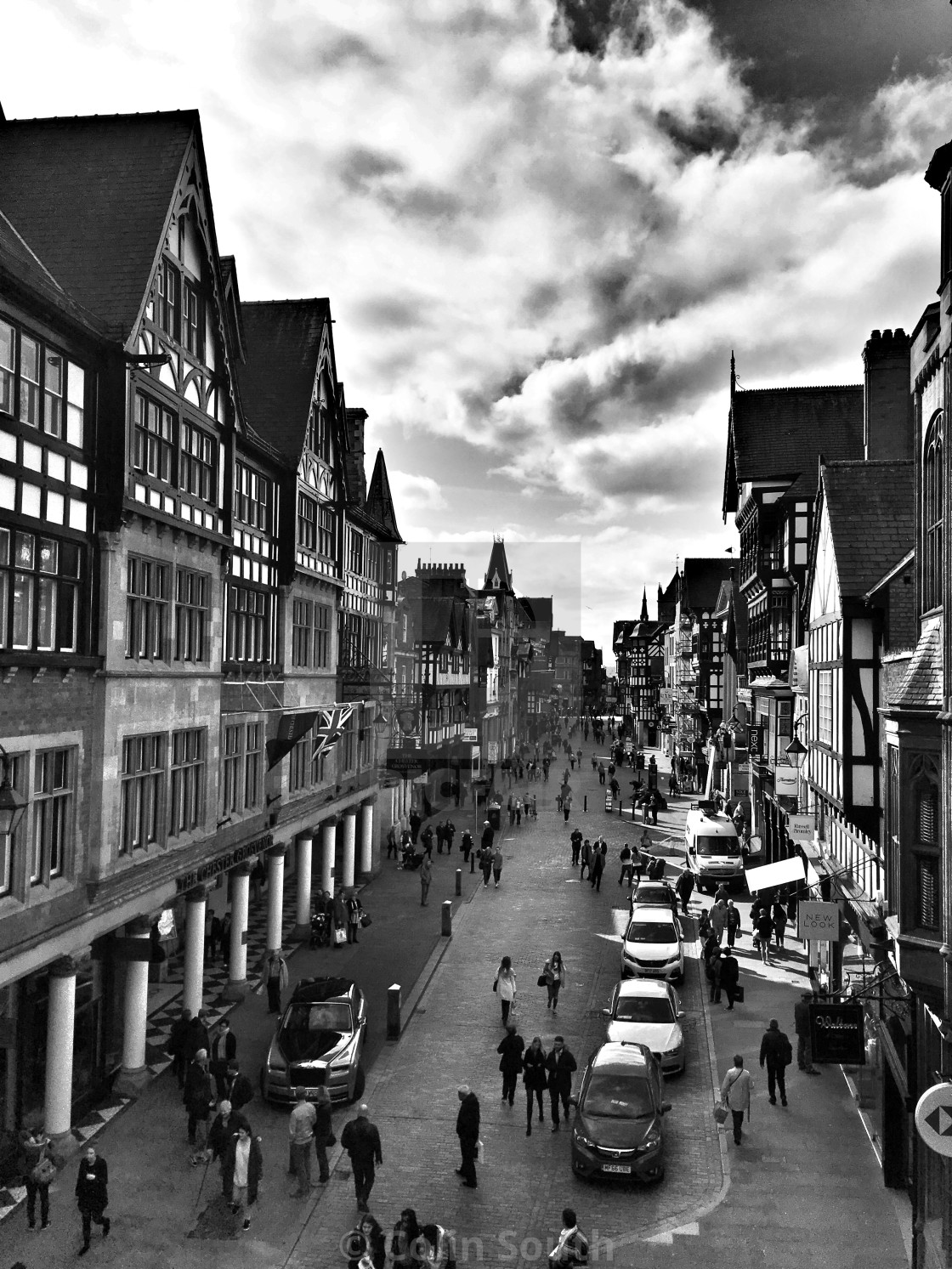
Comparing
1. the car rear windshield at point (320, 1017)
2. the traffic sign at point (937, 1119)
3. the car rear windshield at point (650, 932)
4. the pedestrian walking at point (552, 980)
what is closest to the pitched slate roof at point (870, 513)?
the car rear windshield at point (650, 932)

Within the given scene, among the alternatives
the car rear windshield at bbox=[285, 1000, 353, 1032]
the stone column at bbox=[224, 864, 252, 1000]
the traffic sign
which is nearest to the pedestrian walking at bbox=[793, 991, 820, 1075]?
the traffic sign

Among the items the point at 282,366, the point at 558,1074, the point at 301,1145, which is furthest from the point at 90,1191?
the point at 282,366

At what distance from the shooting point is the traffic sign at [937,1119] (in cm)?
905

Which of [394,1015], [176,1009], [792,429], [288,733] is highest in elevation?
[792,429]

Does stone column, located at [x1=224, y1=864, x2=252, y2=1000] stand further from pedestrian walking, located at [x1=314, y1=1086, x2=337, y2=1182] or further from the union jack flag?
pedestrian walking, located at [x1=314, y1=1086, x2=337, y2=1182]

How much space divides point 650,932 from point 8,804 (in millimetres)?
16510

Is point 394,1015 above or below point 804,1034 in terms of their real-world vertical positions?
below

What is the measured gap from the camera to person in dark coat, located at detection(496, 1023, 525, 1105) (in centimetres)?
1664

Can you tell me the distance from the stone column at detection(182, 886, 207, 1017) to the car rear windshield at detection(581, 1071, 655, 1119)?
29.3 ft

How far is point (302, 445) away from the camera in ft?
87.9

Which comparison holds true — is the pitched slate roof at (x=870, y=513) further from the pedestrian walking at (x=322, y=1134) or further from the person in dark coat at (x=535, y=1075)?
the pedestrian walking at (x=322, y=1134)

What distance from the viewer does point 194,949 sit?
803 inches

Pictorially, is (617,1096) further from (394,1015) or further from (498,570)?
(498,570)

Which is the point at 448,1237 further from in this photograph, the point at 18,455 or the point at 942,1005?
the point at 18,455
